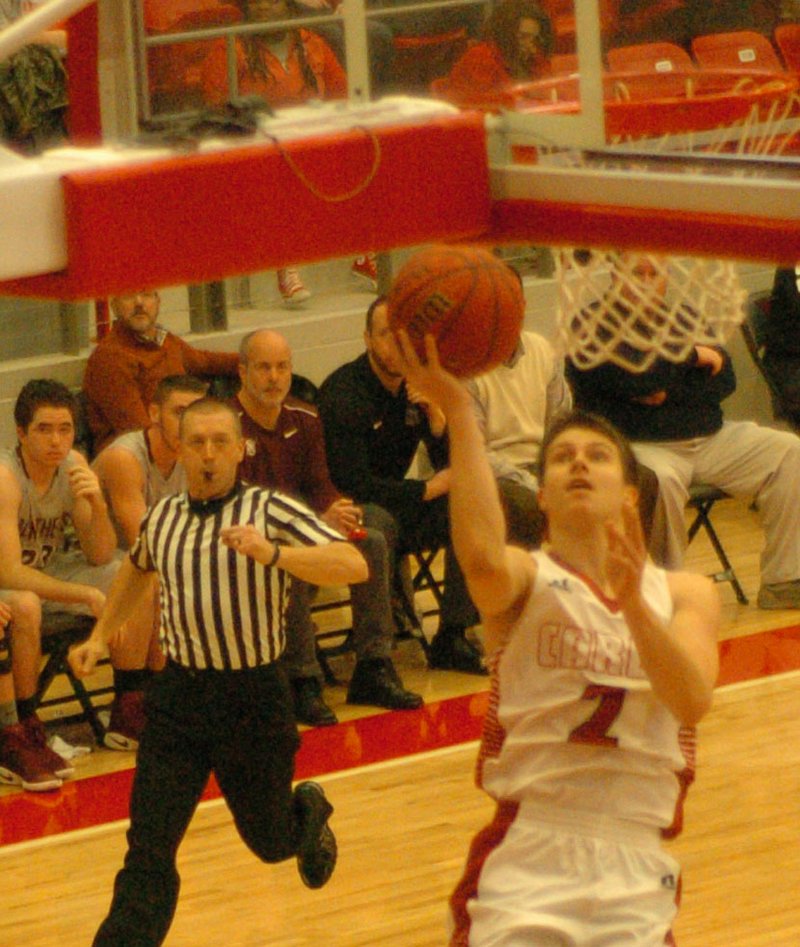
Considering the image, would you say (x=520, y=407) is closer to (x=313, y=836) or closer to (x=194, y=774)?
(x=313, y=836)

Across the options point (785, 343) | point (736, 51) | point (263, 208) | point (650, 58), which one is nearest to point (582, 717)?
point (263, 208)

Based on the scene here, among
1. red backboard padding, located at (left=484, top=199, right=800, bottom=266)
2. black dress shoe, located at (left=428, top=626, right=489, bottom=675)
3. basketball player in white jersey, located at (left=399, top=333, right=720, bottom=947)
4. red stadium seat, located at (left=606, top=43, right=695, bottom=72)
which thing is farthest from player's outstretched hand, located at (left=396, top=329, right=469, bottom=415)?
black dress shoe, located at (left=428, top=626, right=489, bottom=675)

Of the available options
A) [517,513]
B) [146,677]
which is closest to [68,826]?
[146,677]

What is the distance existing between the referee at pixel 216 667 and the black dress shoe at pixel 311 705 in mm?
1759

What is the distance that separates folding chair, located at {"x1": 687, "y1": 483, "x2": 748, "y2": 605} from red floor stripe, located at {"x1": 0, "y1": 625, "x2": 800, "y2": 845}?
1.55ft

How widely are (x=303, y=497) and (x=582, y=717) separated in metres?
3.72

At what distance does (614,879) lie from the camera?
338 centimetres

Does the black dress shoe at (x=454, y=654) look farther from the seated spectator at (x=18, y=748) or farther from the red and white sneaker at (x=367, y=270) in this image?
the red and white sneaker at (x=367, y=270)

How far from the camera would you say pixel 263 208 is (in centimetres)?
304

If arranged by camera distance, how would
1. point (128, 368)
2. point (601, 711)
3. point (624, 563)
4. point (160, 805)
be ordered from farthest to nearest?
1. point (128, 368)
2. point (160, 805)
3. point (601, 711)
4. point (624, 563)

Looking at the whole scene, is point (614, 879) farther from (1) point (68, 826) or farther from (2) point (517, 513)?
(2) point (517, 513)

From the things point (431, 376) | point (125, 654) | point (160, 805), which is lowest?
point (125, 654)

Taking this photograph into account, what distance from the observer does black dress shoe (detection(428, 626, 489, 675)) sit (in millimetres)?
7477

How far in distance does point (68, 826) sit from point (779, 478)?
3608 millimetres
